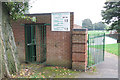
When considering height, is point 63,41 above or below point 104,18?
below

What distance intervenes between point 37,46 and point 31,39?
1.71 ft

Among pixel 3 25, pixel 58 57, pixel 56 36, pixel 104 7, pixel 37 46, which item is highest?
pixel 104 7

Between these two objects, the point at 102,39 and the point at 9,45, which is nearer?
the point at 9,45

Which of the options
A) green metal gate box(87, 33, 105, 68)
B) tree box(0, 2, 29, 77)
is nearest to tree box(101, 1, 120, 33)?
green metal gate box(87, 33, 105, 68)

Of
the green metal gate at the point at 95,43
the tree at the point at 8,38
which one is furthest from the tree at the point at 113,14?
the tree at the point at 8,38

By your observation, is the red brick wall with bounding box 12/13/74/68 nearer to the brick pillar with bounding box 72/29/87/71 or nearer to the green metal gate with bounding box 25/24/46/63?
the brick pillar with bounding box 72/29/87/71

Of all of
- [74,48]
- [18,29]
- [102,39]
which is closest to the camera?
[74,48]

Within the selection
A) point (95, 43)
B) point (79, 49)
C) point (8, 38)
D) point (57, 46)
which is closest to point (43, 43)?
point (57, 46)

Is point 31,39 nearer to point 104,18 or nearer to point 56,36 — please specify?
point 56,36

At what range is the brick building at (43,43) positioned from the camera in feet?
19.2

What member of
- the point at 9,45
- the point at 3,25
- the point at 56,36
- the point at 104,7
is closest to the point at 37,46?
the point at 56,36

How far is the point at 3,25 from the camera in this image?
4035mm

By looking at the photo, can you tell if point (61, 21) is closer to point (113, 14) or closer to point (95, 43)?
point (95, 43)

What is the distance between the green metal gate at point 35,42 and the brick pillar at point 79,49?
1844mm
